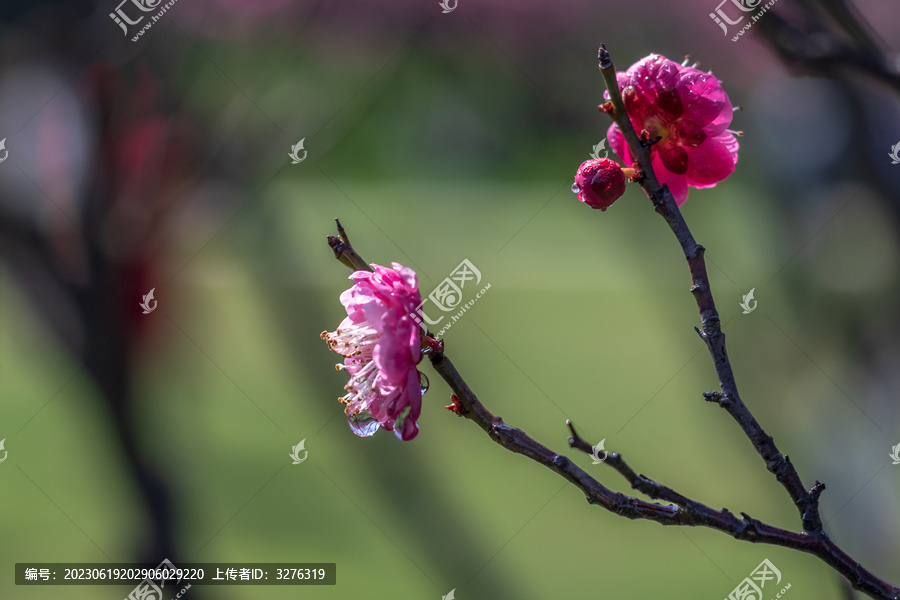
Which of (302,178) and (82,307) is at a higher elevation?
(302,178)

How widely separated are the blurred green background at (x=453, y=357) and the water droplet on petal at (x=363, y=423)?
0.41m

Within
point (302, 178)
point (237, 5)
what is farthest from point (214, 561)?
point (302, 178)

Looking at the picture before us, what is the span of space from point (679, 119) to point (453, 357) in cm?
285

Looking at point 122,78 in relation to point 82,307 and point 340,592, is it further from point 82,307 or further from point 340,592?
point 340,592

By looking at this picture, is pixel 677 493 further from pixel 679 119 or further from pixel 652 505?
pixel 679 119

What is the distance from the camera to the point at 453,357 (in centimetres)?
339

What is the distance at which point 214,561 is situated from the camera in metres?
1.95

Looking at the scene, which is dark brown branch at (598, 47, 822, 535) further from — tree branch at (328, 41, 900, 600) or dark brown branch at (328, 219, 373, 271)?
dark brown branch at (328, 219, 373, 271)

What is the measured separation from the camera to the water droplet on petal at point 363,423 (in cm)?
53

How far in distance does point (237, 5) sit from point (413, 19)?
1.99 m

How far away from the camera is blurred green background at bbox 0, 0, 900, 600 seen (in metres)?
1.34

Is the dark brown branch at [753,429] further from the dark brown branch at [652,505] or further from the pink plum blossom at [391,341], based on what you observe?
the pink plum blossom at [391,341]

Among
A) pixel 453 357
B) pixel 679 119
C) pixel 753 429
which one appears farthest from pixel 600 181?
pixel 453 357

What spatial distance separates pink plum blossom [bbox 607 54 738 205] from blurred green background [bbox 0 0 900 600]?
0.36 m
